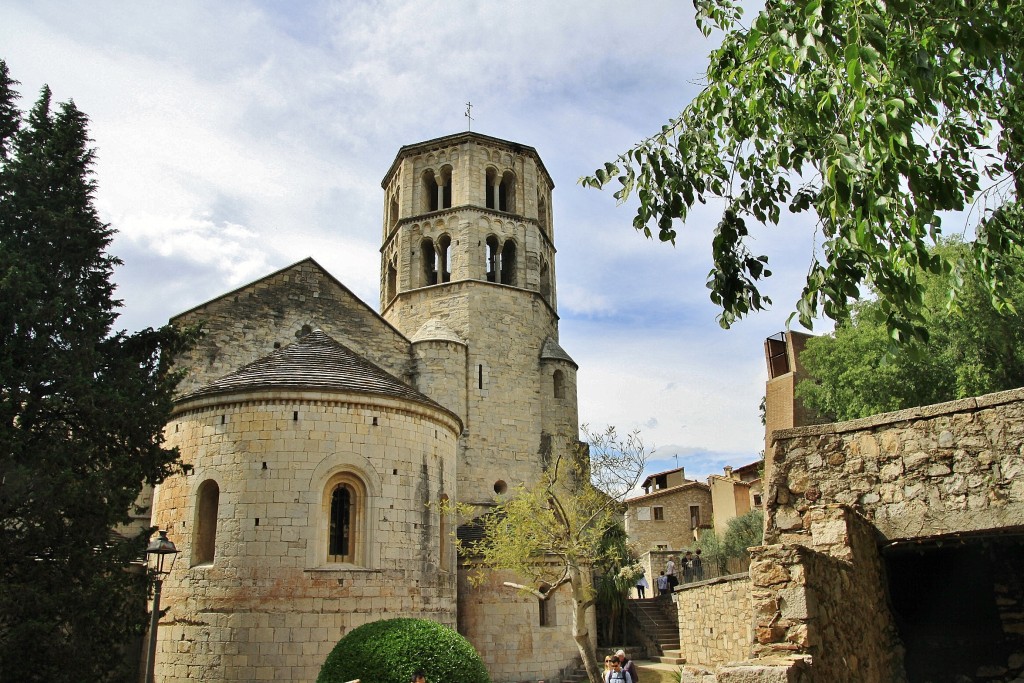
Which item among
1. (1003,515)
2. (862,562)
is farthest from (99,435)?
(1003,515)

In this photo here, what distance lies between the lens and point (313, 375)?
16219mm

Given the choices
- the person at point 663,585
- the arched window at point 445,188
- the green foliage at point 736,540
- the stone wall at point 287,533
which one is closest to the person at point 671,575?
the person at point 663,585

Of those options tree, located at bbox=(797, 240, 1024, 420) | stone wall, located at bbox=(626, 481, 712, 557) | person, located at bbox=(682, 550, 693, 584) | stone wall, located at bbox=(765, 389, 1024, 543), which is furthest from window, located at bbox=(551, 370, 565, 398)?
stone wall, located at bbox=(765, 389, 1024, 543)

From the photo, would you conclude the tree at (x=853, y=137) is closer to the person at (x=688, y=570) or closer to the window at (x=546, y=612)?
the window at (x=546, y=612)

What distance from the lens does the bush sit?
12.7 m

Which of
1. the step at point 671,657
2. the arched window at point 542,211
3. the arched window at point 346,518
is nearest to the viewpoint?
the arched window at point 346,518

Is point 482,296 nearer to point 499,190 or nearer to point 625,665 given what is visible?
point 499,190

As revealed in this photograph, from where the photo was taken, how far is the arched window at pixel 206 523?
15266 millimetres

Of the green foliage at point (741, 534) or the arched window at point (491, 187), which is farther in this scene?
the green foliage at point (741, 534)

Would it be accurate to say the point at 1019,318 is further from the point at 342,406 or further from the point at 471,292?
the point at 342,406

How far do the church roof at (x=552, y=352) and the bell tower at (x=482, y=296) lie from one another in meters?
0.05

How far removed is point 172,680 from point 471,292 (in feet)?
48.0

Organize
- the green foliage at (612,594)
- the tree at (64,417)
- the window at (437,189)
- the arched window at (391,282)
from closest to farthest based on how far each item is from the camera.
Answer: the tree at (64,417)
the green foliage at (612,594)
the window at (437,189)
the arched window at (391,282)

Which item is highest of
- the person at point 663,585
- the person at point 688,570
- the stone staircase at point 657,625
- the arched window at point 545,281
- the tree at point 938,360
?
the arched window at point 545,281
